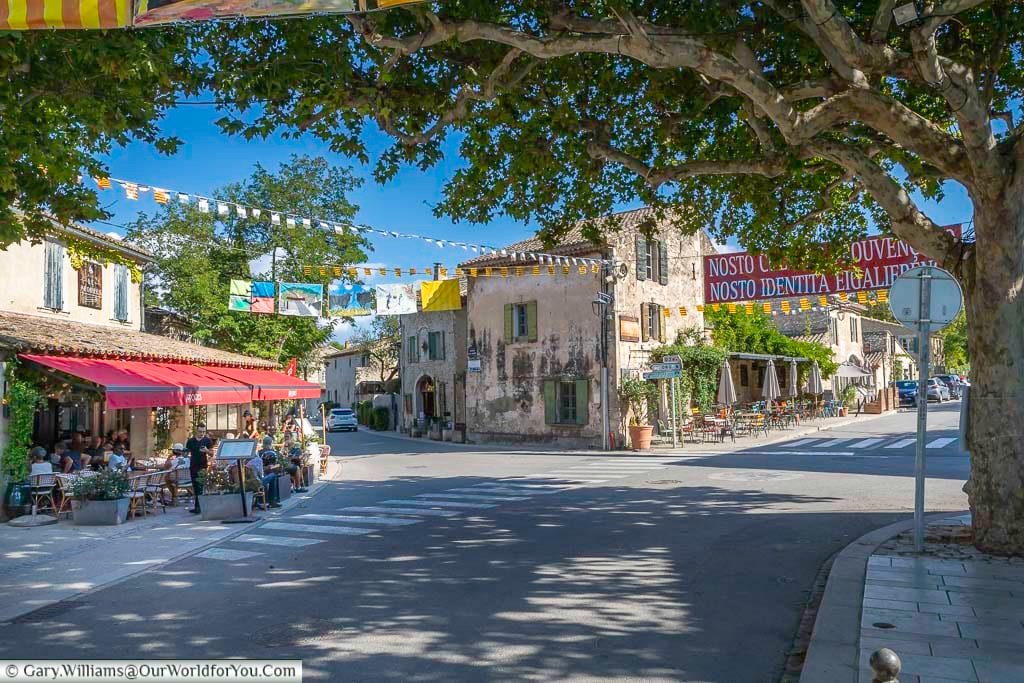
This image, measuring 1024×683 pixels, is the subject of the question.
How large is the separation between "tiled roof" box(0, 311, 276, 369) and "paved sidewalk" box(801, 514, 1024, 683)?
12808mm

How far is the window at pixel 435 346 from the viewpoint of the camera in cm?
3669

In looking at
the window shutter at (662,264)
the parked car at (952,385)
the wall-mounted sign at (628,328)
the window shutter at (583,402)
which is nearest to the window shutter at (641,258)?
the window shutter at (662,264)

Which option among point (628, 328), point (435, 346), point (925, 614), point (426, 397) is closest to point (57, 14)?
point (925, 614)

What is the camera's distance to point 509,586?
7.46 meters

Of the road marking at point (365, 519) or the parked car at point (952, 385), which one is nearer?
the road marking at point (365, 519)

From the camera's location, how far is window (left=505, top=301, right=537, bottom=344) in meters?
30.5

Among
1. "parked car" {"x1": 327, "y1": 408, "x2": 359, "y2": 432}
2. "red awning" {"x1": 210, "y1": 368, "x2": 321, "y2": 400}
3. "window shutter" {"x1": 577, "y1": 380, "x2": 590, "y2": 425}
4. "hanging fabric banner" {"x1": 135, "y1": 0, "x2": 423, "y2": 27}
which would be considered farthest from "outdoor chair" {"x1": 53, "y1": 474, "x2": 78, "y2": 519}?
"parked car" {"x1": 327, "y1": 408, "x2": 359, "y2": 432}

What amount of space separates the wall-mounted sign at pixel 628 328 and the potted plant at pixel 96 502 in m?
18.7

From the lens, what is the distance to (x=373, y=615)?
6.62m

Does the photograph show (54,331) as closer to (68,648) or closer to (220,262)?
(68,648)

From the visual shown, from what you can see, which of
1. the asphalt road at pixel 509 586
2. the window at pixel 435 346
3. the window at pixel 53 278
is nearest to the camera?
the asphalt road at pixel 509 586

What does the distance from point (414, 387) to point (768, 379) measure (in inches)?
675

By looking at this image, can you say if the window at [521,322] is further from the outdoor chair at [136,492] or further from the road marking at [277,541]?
the road marking at [277,541]

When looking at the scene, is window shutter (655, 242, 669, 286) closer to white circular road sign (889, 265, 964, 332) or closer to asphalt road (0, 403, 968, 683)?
asphalt road (0, 403, 968, 683)
